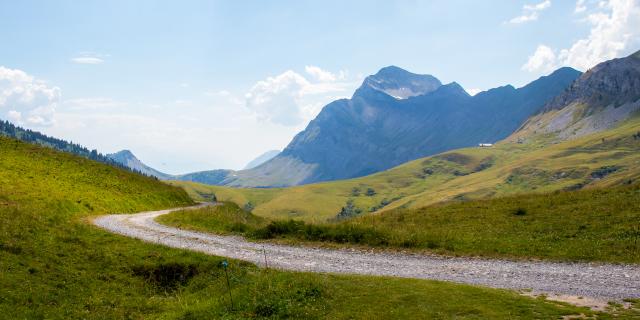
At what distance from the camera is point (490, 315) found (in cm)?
1603

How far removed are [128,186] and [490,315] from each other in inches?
2444

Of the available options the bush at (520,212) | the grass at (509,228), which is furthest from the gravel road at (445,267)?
the bush at (520,212)

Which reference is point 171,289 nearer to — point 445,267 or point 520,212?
point 445,267

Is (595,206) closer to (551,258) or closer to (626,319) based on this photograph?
(551,258)

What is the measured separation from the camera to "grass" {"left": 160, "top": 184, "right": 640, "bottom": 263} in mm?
27719

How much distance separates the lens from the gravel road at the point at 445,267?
2020 centimetres

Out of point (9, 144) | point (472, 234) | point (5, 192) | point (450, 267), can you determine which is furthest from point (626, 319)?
point (9, 144)

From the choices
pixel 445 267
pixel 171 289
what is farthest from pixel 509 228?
pixel 171 289

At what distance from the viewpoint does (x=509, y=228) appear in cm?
3466

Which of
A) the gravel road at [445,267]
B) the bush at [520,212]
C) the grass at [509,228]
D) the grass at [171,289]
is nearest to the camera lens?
the grass at [171,289]

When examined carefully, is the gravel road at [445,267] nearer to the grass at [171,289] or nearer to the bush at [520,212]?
the grass at [171,289]

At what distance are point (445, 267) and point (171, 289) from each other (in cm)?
1612

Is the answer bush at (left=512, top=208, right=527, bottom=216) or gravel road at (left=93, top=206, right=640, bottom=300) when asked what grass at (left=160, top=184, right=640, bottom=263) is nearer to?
bush at (left=512, top=208, right=527, bottom=216)

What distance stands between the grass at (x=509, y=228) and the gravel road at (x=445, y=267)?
7.11ft
